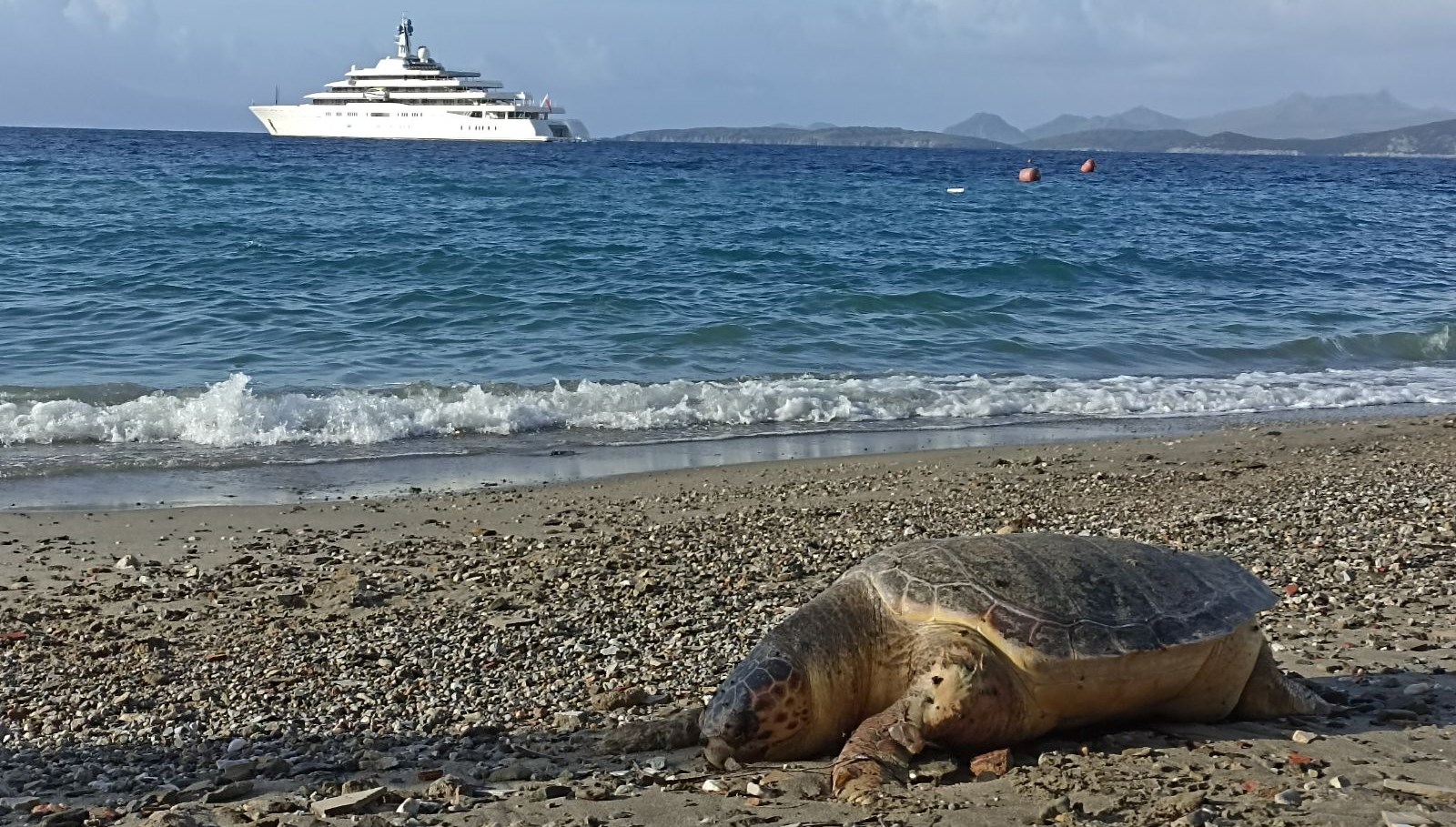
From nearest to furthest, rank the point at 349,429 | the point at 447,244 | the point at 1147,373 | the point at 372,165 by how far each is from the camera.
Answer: the point at 349,429 < the point at 1147,373 < the point at 447,244 < the point at 372,165

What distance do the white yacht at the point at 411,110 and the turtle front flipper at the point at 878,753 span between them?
96806 millimetres

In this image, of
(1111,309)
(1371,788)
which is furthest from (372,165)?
(1371,788)

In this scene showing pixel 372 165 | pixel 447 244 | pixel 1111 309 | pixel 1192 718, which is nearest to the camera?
pixel 1192 718

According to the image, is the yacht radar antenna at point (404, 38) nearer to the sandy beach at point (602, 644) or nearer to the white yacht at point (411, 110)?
the white yacht at point (411, 110)

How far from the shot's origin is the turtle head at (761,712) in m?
4.10

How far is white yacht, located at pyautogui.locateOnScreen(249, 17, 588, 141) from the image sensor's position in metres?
96.4

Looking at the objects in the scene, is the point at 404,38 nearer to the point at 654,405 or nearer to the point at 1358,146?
the point at 654,405

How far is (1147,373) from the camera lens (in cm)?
1527

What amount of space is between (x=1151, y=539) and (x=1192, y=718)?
300 centimetres

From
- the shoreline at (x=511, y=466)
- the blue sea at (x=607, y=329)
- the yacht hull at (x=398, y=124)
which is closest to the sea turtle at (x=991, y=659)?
the shoreline at (x=511, y=466)

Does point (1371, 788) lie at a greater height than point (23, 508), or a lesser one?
greater

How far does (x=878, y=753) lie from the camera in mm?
3992

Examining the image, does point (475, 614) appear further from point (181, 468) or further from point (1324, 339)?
point (1324, 339)

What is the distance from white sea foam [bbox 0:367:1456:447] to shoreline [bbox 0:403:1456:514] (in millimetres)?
591
